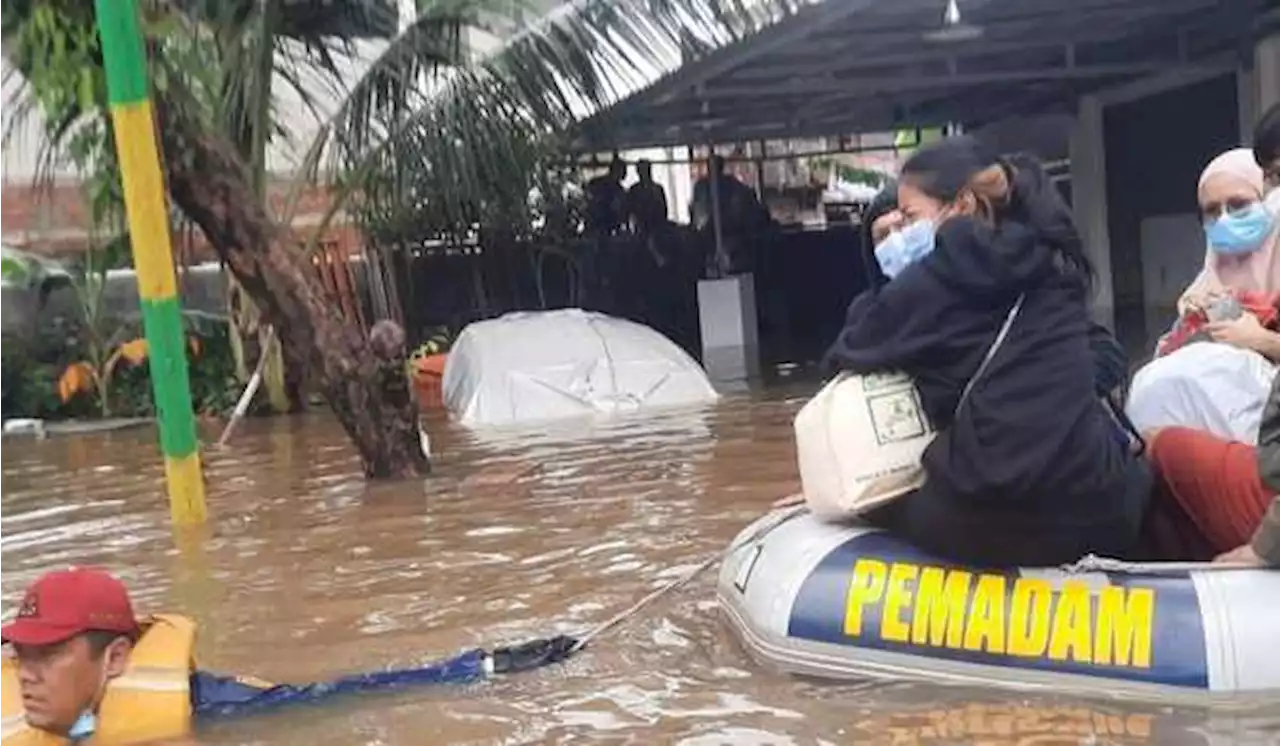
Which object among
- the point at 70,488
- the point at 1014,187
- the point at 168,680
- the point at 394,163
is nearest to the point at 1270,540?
the point at 1014,187

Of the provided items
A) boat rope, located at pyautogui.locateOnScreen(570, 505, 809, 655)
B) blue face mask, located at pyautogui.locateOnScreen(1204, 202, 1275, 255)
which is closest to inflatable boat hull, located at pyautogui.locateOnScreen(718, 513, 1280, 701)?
boat rope, located at pyautogui.locateOnScreen(570, 505, 809, 655)

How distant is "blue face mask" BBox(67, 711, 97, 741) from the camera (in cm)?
386

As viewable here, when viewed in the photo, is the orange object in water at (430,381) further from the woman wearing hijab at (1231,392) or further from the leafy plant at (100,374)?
the woman wearing hijab at (1231,392)

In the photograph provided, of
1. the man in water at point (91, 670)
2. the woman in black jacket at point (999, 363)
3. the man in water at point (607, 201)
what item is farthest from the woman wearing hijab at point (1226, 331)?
the man in water at point (607, 201)

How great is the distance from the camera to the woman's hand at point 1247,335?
4707mm

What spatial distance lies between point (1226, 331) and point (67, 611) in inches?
118

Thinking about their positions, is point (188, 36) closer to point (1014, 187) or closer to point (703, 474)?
point (703, 474)

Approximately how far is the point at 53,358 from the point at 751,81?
6.77 metres

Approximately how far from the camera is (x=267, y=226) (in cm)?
880

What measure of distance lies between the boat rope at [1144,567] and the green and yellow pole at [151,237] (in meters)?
4.56

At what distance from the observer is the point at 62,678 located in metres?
3.78

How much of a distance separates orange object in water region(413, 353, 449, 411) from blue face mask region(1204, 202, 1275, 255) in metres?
9.81

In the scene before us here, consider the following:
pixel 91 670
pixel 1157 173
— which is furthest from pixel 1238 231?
pixel 1157 173

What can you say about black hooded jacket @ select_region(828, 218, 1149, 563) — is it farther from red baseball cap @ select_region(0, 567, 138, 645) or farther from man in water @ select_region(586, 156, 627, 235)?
man in water @ select_region(586, 156, 627, 235)
